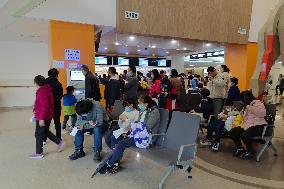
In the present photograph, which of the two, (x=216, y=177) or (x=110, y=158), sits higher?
(x=110, y=158)

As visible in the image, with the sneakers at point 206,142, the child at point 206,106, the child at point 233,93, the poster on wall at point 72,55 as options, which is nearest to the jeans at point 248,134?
the sneakers at point 206,142

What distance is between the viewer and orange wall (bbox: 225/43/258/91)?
378 inches

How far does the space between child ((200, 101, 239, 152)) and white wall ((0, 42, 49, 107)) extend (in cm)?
806

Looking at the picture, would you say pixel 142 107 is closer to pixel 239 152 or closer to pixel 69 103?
pixel 239 152

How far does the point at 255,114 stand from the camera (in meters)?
4.43

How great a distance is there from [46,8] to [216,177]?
504 centimetres

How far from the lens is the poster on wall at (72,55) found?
650cm

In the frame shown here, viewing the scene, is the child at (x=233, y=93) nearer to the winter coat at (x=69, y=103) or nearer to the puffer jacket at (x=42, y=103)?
the winter coat at (x=69, y=103)

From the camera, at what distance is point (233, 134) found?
4582 millimetres

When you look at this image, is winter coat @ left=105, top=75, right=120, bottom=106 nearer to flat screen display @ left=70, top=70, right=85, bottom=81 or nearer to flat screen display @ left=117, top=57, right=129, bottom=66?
flat screen display @ left=70, top=70, right=85, bottom=81

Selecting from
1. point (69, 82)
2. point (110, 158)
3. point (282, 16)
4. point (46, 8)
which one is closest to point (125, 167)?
point (110, 158)

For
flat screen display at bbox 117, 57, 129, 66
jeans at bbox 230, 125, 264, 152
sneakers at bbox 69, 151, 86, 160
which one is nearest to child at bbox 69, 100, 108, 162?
sneakers at bbox 69, 151, 86, 160

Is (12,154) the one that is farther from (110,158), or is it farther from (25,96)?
(25,96)

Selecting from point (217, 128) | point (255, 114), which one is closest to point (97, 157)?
point (217, 128)
